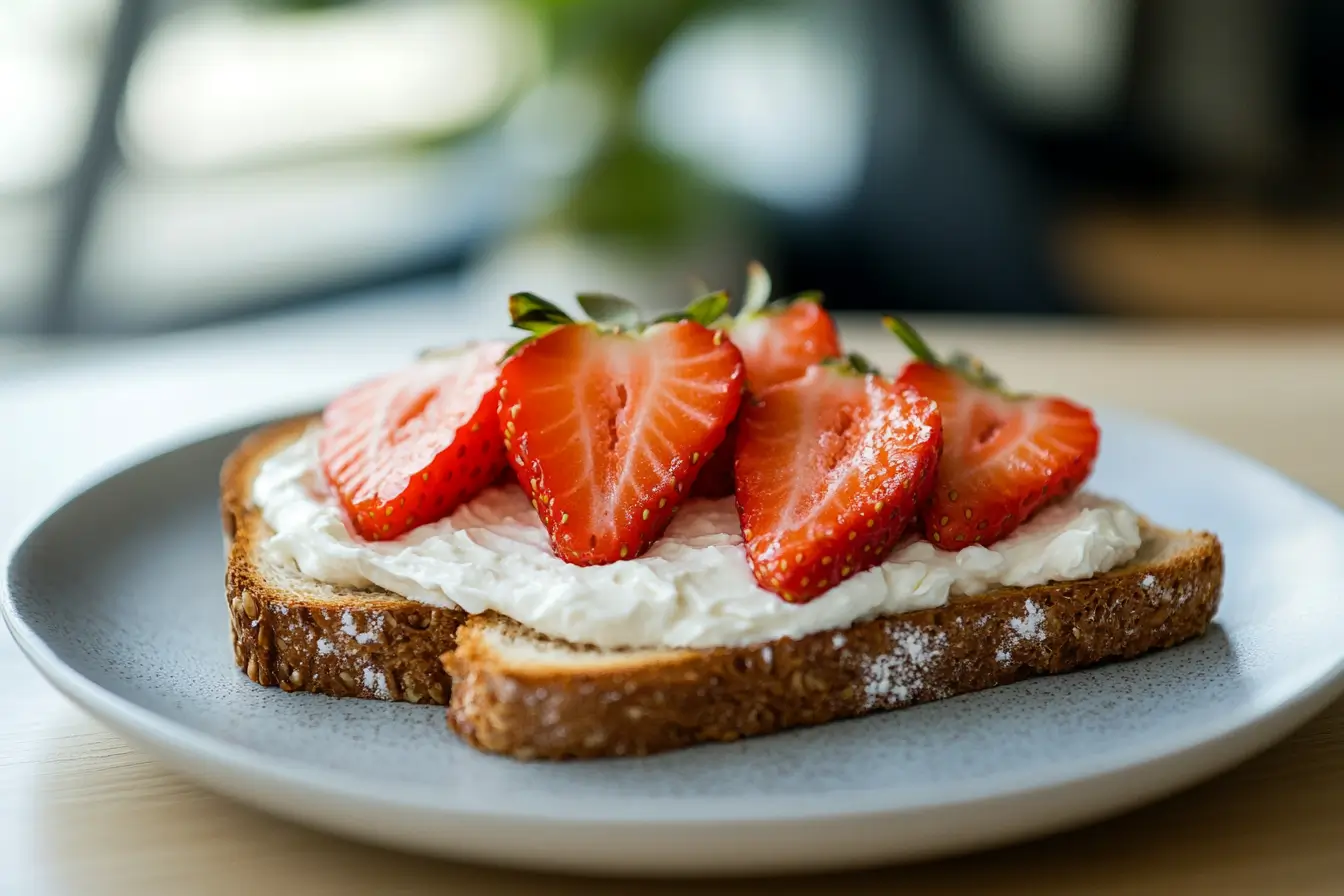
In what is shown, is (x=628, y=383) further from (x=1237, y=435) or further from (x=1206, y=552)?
(x=1237, y=435)

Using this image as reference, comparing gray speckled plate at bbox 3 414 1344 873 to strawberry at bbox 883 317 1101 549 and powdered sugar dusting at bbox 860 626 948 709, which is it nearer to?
powdered sugar dusting at bbox 860 626 948 709

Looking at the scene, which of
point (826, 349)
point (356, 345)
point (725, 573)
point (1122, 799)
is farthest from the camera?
point (356, 345)

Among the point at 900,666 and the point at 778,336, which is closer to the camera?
the point at 900,666

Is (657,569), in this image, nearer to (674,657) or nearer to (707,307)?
(674,657)

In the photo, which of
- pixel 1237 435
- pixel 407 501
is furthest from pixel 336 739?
pixel 1237 435

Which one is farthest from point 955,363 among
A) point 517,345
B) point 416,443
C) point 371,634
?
point 371,634

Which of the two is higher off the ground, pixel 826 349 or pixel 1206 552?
pixel 826 349

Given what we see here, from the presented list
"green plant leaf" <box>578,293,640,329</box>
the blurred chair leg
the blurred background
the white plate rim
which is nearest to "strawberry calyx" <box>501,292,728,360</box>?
"green plant leaf" <box>578,293,640,329</box>

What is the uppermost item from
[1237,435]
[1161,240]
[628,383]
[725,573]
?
[628,383]
